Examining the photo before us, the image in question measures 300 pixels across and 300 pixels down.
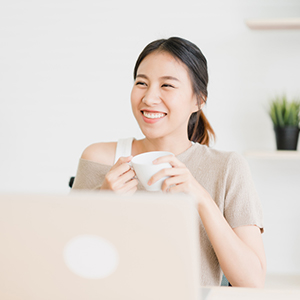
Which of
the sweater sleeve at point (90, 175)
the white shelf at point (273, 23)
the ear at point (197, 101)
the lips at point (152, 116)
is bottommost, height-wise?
the sweater sleeve at point (90, 175)

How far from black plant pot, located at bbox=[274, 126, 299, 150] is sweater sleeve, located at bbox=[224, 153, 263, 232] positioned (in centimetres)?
107

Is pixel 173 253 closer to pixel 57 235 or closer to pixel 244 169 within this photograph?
pixel 57 235

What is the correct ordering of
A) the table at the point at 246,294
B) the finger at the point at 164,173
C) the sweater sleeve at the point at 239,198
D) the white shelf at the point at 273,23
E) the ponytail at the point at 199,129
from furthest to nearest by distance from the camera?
the white shelf at the point at 273,23, the ponytail at the point at 199,129, the sweater sleeve at the point at 239,198, the finger at the point at 164,173, the table at the point at 246,294

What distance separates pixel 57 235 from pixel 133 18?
2.33 metres

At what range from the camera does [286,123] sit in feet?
7.72

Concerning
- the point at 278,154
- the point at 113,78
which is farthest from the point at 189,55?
the point at 113,78

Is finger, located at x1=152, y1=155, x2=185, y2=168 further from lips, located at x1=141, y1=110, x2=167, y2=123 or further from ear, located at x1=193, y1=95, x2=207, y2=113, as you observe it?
ear, located at x1=193, y1=95, x2=207, y2=113

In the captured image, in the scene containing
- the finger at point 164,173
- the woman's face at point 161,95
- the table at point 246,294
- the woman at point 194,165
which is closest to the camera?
the table at point 246,294

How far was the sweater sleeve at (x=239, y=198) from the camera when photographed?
124 cm

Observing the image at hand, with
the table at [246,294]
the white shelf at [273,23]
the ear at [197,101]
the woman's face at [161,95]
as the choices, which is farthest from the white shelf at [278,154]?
the table at [246,294]

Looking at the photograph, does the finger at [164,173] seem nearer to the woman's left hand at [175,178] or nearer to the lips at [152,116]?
the woman's left hand at [175,178]

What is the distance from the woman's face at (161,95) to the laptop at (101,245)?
82 cm

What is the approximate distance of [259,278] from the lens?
1.17 metres

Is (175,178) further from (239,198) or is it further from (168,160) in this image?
(239,198)
